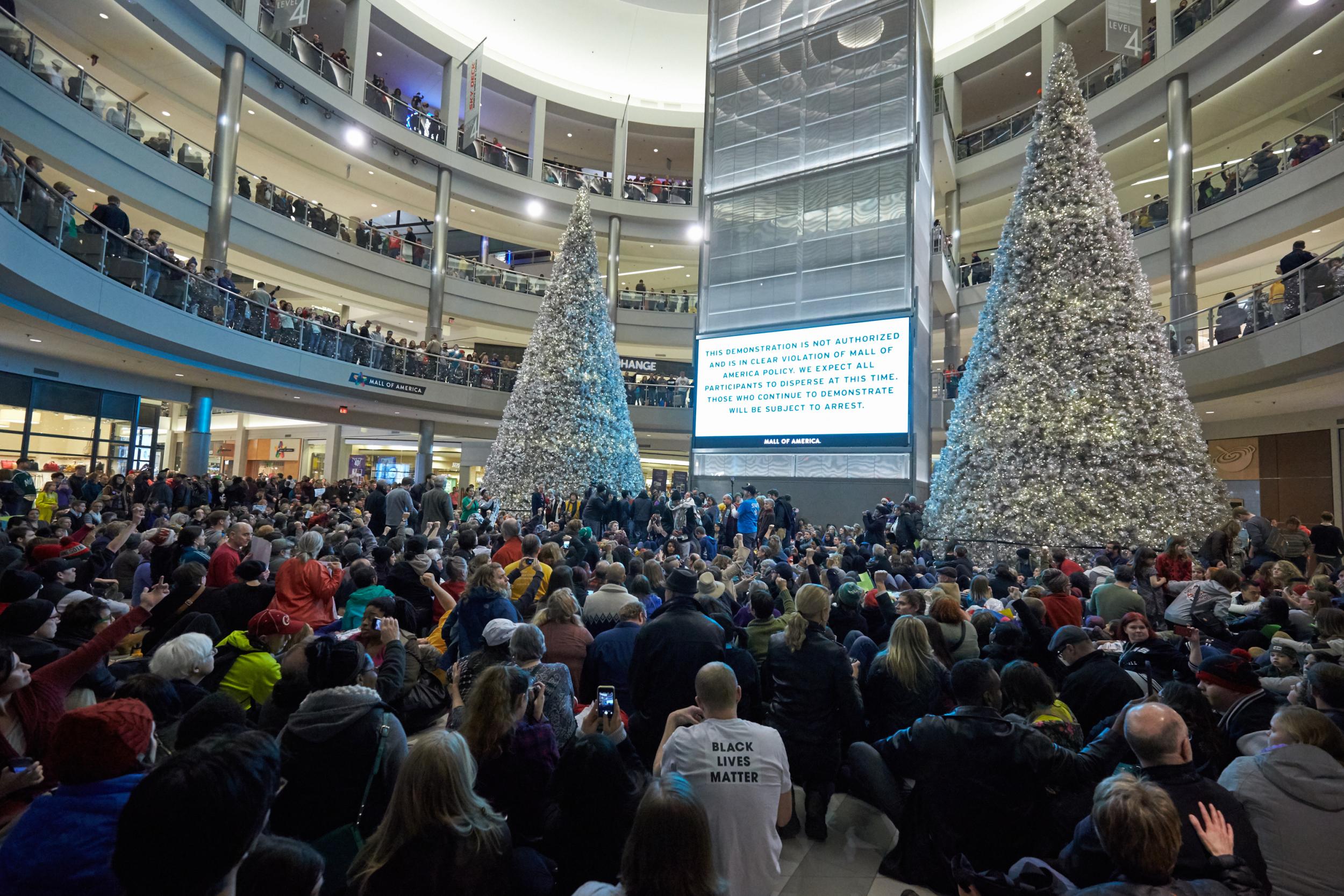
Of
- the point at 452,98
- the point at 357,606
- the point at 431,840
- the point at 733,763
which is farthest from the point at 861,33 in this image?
the point at 431,840

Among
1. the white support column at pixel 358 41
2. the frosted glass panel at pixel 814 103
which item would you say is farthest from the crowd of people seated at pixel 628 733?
the white support column at pixel 358 41

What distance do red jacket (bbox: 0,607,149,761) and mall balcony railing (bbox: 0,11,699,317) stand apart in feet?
45.0

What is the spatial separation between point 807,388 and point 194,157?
16.5m

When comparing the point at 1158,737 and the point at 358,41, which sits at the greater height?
the point at 358,41

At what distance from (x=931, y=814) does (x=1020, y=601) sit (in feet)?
7.29

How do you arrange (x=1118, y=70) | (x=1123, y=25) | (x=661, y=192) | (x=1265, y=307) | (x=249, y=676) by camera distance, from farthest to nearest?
1. (x=661, y=192)
2. (x=1118, y=70)
3. (x=1123, y=25)
4. (x=1265, y=307)
5. (x=249, y=676)

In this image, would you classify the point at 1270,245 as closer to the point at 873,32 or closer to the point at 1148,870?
the point at 873,32

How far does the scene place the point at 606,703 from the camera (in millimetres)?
3111

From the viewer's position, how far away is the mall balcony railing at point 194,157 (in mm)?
13078

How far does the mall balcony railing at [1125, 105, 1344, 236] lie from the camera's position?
47.1 ft

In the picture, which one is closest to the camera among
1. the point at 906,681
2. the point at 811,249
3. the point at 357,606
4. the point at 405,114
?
the point at 906,681

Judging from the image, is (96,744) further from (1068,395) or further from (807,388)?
(807,388)

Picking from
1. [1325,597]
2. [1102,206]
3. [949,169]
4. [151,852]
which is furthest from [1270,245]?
[151,852]

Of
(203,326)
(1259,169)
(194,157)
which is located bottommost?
(203,326)
